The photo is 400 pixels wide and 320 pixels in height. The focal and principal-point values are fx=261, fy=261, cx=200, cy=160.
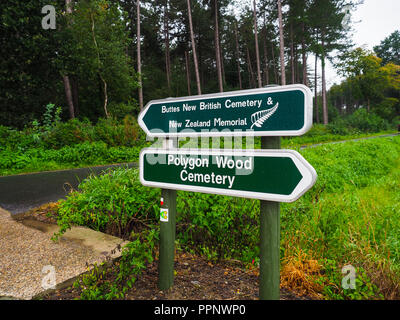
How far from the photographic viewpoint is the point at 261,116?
5.28 ft

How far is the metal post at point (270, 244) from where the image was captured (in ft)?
5.29

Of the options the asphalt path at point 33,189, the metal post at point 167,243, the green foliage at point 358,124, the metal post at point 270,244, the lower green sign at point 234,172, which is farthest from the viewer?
the green foliage at point 358,124

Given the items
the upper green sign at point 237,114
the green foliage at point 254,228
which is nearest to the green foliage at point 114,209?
the green foliage at point 254,228

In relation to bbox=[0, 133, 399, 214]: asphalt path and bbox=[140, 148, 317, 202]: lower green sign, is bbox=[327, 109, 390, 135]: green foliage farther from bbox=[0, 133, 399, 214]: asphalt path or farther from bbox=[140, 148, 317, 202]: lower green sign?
bbox=[140, 148, 317, 202]: lower green sign

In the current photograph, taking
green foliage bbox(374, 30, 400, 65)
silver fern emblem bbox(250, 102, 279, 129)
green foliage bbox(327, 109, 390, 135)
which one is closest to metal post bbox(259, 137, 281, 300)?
silver fern emblem bbox(250, 102, 279, 129)

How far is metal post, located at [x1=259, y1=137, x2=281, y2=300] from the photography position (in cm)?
161

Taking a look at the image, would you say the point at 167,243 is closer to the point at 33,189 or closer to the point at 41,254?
the point at 41,254

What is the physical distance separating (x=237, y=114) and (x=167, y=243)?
1181 mm

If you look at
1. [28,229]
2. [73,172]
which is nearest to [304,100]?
[28,229]

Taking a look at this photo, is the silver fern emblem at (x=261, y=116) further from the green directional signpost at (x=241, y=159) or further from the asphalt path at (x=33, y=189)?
the asphalt path at (x=33, y=189)

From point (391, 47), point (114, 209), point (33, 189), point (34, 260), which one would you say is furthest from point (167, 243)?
point (391, 47)

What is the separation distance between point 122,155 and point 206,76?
31016 millimetres

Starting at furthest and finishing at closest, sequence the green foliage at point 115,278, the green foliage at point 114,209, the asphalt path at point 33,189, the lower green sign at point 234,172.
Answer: the asphalt path at point 33,189 → the green foliage at point 114,209 → the green foliage at point 115,278 → the lower green sign at point 234,172

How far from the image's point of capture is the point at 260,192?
1.58 m
